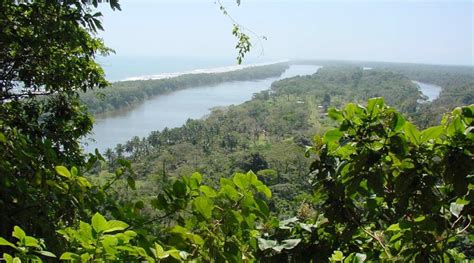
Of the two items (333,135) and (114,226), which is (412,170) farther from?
(114,226)

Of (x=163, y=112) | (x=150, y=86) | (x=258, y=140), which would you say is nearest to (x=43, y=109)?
(x=258, y=140)

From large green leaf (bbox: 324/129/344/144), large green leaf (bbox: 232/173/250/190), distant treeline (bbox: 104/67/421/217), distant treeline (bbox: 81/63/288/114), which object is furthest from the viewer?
distant treeline (bbox: 81/63/288/114)

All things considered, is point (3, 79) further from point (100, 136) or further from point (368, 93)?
point (368, 93)

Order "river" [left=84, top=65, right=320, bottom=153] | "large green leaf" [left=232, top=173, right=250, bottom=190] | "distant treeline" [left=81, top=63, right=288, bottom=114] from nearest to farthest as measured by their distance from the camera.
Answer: "large green leaf" [left=232, top=173, right=250, bottom=190]
"river" [left=84, top=65, right=320, bottom=153]
"distant treeline" [left=81, top=63, right=288, bottom=114]

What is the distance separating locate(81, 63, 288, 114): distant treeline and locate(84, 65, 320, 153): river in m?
1.18

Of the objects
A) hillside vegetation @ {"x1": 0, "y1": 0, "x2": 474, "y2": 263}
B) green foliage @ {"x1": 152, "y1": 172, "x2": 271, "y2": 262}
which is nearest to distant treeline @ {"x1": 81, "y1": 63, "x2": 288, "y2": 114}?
hillside vegetation @ {"x1": 0, "y1": 0, "x2": 474, "y2": 263}

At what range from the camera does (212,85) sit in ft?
314

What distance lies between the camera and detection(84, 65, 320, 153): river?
47.6 m

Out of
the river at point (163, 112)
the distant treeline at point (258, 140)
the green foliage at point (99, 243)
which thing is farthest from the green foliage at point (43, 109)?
the river at point (163, 112)

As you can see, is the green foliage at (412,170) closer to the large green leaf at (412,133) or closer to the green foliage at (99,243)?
the large green leaf at (412,133)

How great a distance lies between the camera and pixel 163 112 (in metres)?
62.1

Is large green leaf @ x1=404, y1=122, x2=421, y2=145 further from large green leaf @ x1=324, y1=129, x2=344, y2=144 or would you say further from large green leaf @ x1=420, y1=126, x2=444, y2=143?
large green leaf @ x1=324, y1=129, x2=344, y2=144

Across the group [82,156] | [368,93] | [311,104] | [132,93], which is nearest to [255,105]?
[311,104]

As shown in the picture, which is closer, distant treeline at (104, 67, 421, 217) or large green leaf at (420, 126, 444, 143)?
large green leaf at (420, 126, 444, 143)
